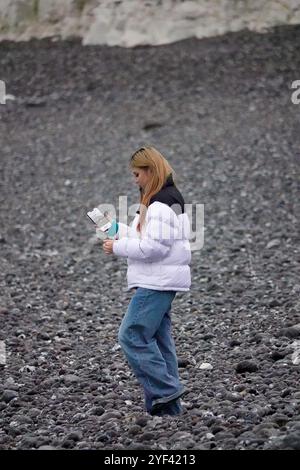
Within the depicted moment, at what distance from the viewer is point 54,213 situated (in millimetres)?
16047

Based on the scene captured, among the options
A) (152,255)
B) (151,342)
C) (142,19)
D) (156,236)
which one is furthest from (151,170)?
(142,19)

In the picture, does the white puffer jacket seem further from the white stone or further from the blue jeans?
the white stone

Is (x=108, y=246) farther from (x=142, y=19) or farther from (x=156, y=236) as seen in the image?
(x=142, y=19)

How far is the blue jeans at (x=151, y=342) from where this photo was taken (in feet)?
17.9

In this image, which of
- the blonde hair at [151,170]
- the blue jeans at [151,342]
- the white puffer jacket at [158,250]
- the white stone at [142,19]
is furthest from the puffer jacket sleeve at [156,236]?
the white stone at [142,19]

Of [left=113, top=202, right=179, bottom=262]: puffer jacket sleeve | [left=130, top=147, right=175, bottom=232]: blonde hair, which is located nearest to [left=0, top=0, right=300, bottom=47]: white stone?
[left=130, top=147, right=175, bottom=232]: blonde hair

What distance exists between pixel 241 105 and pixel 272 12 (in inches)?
205

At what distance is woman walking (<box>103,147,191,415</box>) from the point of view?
5.32m

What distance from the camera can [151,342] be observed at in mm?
5559

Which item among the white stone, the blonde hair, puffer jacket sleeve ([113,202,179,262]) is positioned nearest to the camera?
puffer jacket sleeve ([113,202,179,262])

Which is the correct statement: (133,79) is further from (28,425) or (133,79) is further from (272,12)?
(28,425)

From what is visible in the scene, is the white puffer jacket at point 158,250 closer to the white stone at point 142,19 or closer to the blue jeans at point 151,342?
the blue jeans at point 151,342

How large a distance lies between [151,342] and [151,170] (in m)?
1.06
